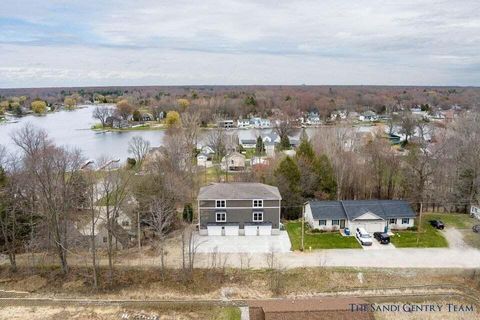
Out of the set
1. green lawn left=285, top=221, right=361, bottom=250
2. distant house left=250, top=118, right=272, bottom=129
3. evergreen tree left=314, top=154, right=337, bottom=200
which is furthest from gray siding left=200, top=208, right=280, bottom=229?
distant house left=250, top=118, right=272, bottom=129

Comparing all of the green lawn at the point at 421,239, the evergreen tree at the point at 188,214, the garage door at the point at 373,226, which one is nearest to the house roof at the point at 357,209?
the garage door at the point at 373,226

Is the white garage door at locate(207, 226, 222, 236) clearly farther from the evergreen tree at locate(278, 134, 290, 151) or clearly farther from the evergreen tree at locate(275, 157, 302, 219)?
the evergreen tree at locate(278, 134, 290, 151)

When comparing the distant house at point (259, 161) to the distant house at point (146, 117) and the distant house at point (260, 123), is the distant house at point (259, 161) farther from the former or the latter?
the distant house at point (146, 117)

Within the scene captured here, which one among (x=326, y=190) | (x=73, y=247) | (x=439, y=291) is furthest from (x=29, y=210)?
(x=439, y=291)

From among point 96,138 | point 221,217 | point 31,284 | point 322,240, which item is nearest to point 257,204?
point 221,217

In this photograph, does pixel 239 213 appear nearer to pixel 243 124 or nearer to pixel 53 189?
pixel 53 189

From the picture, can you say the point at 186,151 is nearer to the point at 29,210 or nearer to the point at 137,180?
the point at 137,180
